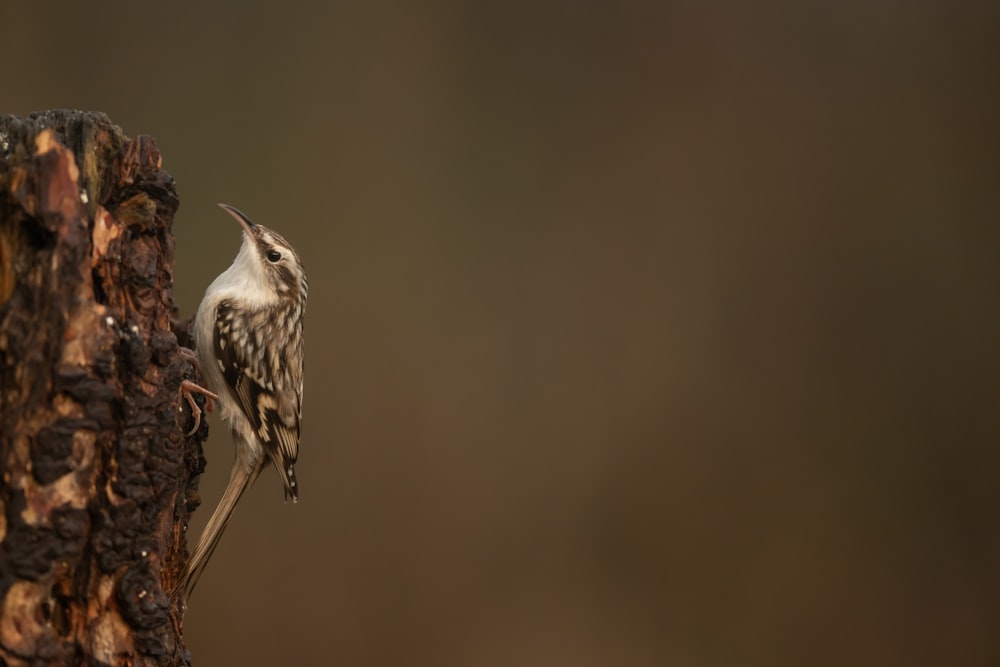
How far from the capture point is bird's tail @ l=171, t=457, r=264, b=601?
5.95 ft

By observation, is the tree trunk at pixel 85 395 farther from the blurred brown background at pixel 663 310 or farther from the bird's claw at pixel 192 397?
the blurred brown background at pixel 663 310

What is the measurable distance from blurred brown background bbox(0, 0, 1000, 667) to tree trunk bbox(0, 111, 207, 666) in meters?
1.89

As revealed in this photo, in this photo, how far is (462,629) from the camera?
11.1 ft

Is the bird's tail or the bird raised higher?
the bird

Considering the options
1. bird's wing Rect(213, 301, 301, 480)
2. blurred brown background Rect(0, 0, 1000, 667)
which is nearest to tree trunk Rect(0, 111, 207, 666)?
bird's wing Rect(213, 301, 301, 480)

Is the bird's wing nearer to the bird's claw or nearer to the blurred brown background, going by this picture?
the bird's claw

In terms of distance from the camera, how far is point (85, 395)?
4.38 ft

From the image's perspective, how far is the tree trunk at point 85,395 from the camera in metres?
1.30

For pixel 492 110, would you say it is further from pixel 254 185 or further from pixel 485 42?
pixel 254 185

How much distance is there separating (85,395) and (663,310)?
2484mm

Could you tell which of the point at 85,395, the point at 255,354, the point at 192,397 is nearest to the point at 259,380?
the point at 255,354

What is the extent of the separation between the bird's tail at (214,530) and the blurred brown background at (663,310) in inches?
44.8

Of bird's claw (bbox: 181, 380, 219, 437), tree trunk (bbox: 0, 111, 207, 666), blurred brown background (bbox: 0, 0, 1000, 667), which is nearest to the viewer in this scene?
tree trunk (bbox: 0, 111, 207, 666)

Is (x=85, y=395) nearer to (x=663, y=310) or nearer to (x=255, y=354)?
(x=255, y=354)
